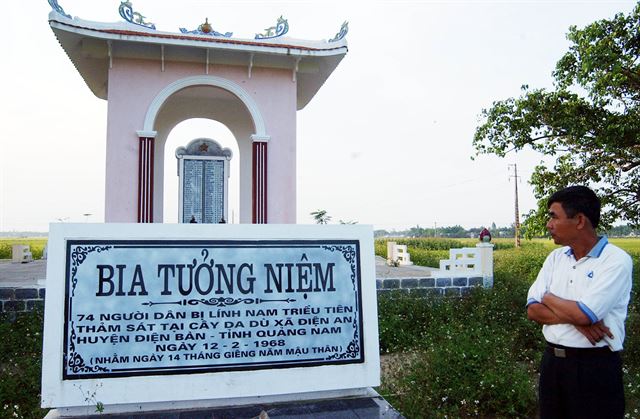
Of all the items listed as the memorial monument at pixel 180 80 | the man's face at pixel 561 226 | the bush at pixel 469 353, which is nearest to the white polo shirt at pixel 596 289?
the man's face at pixel 561 226

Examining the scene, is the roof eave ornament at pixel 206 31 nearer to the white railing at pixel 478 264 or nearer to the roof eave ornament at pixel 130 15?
the roof eave ornament at pixel 130 15

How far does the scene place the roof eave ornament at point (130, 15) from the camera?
302 inches

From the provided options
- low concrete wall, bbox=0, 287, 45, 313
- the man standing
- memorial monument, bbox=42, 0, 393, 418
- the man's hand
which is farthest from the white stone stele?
low concrete wall, bbox=0, 287, 45, 313

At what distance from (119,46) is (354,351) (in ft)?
21.6

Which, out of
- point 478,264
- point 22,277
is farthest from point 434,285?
point 22,277

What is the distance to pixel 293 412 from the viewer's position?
2828 mm

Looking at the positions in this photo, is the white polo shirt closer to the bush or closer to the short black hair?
the short black hair

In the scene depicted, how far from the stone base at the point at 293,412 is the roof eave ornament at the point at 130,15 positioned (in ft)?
21.3

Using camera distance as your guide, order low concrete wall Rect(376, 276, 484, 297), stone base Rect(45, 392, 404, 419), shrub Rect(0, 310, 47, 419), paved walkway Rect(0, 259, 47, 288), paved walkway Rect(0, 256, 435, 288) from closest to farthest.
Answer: stone base Rect(45, 392, 404, 419) < shrub Rect(0, 310, 47, 419) < paved walkway Rect(0, 259, 47, 288) < paved walkway Rect(0, 256, 435, 288) < low concrete wall Rect(376, 276, 484, 297)

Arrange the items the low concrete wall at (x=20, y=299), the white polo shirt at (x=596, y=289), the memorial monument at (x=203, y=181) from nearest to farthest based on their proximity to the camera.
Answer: the white polo shirt at (x=596, y=289) < the low concrete wall at (x=20, y=299) < the memorial monument at (x=203, y=181)

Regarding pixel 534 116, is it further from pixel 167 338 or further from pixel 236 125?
pixel 167 338

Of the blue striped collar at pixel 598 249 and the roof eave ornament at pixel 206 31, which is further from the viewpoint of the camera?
the roof eave ornament at pixel 206 31

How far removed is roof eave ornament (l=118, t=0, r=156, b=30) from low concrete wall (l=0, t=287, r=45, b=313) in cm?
429

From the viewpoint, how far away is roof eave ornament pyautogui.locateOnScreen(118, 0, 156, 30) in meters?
7.68
